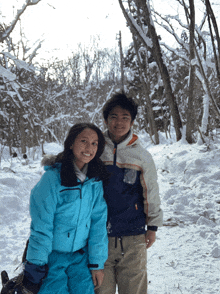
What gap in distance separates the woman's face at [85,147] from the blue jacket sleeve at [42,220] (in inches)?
9.7

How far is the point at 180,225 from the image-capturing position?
3.27m

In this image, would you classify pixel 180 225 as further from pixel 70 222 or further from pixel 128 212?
pixel 70 222

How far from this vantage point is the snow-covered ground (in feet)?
7.04

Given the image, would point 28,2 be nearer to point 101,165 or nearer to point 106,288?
point 101,165

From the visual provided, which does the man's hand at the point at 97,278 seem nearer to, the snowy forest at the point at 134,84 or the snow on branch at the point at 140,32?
the snowy forest at the point at 134,84

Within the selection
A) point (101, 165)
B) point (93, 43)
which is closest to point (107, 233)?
point (101, 165)

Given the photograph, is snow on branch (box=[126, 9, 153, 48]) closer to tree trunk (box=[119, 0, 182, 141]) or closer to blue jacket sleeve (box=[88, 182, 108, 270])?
tree trunk (box=[119, 0, 182, 141])

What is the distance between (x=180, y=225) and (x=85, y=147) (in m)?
2.44

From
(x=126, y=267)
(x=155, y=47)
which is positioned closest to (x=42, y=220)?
(x=126, y=267)

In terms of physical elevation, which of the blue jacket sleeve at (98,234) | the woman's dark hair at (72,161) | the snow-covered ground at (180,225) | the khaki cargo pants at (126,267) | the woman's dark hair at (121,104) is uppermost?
the woman's dark hair at (121,104)

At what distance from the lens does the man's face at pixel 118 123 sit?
1752 mm

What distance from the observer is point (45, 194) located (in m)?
1.33

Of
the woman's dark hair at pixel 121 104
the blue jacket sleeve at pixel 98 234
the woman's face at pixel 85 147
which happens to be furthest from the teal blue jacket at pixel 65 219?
the woman's dark hair at pixel 121 104

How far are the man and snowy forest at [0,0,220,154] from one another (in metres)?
2.97
